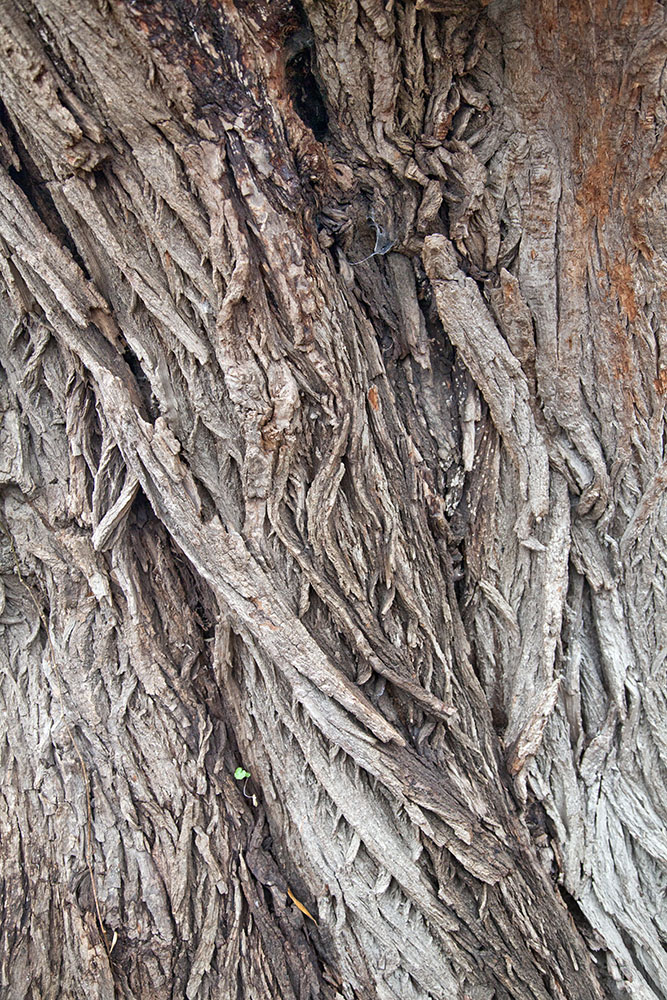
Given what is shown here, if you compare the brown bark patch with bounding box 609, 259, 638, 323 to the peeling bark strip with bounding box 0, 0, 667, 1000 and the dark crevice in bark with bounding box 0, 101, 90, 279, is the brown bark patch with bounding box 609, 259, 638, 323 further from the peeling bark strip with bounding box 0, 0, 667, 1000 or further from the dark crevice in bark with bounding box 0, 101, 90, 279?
the dark crevice in bark with bounding box 0, 101, 90, 279

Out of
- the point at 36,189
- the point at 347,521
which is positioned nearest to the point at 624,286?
the point at 347,521

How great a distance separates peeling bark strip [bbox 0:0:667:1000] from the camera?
207 centimetres

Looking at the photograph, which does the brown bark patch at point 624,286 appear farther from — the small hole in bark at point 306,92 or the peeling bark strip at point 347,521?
the small hole in bark at point 306,92

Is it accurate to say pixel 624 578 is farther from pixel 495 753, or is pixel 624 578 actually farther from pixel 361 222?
pixel 361 222

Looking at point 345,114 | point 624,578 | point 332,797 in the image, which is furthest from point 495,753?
point 345,114

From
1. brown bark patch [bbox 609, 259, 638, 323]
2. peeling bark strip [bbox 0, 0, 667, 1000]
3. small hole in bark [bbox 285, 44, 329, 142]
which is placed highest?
small hole in bark [bbox 285, 44, 329, 142]

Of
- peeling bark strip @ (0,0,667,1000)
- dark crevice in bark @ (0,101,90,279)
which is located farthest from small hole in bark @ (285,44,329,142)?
dark crevice in bark @ (0,101,90,279)

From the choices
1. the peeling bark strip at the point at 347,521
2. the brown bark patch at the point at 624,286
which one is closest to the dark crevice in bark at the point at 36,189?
the peeling bark strip at the point at 347,521

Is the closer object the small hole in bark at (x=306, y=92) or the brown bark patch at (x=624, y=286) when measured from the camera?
the small hole in bark at (x=306, y=92)

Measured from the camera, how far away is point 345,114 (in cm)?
216

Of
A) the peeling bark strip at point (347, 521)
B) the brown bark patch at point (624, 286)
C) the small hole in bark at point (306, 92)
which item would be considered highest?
the small hole in bark at point (306, 92)

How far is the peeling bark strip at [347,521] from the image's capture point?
6.79ft

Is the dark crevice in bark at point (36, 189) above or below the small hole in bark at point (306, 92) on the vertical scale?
below

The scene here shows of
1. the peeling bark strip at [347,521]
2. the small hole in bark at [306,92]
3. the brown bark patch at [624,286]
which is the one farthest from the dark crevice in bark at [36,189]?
the brown bark patch at [624,286]
